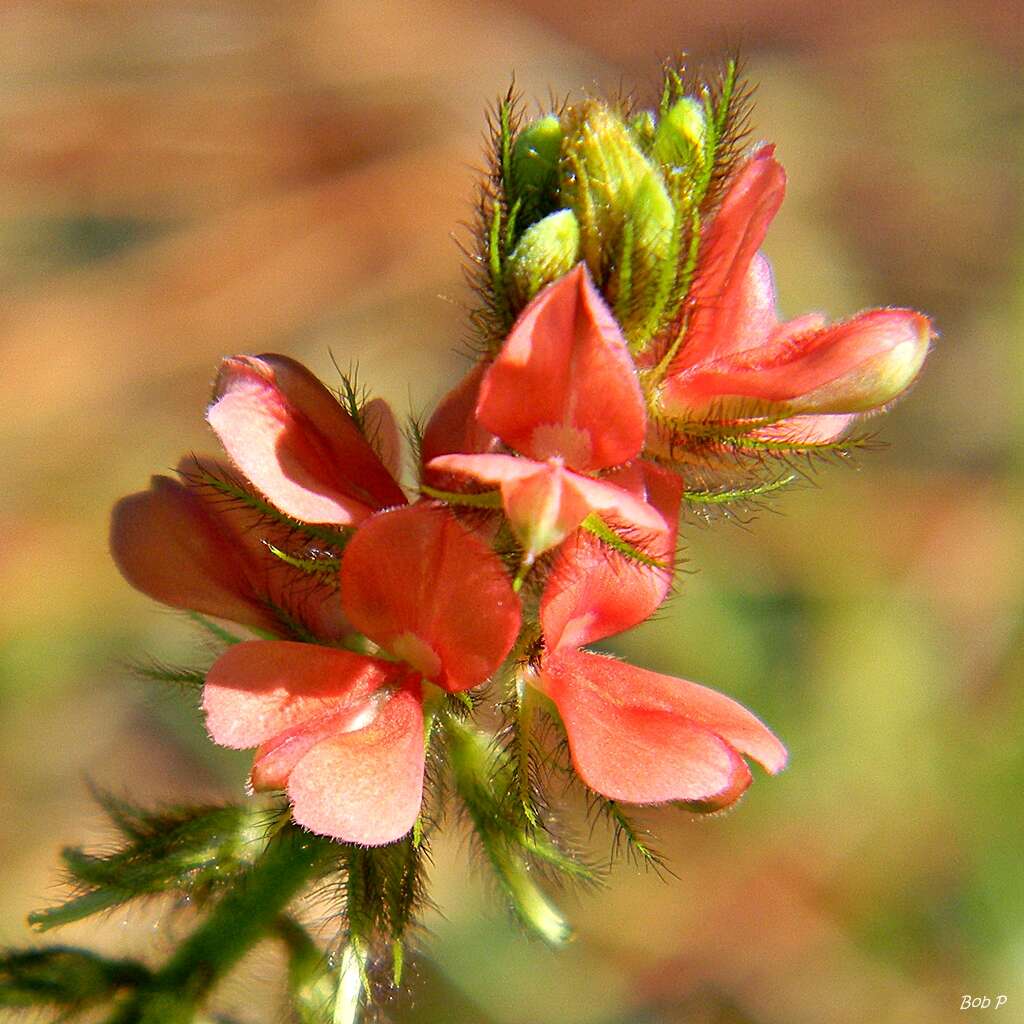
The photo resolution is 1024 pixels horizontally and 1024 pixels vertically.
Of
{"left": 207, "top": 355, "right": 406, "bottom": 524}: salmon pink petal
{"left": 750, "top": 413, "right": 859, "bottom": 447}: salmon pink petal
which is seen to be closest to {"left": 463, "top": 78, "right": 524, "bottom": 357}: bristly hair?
{"left": 207, "top": 355, "right": 406, "bottom": 524}: salmon pink petal

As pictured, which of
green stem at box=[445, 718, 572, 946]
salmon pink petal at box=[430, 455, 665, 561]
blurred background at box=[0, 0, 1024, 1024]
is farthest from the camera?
blurred background at box=[0, 0, 1024, 1024]

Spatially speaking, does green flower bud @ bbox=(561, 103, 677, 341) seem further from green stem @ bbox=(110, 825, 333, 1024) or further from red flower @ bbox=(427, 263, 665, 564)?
green stem @ bbox=(110, 825, 333, 1024)

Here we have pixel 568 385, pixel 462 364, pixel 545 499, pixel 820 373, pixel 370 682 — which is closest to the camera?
pixel 545 499

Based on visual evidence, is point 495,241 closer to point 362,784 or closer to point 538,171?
point 538,171

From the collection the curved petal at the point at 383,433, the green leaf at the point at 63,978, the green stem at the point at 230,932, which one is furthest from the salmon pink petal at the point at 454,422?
the green leaf at the point at 63,978

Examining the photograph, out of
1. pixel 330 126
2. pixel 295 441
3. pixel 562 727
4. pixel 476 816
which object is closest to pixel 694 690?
pixel 562 727

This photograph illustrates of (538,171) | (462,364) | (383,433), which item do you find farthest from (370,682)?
(462,364)

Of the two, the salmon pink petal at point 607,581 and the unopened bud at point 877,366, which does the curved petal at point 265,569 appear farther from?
the unopened bud at point 877,366
